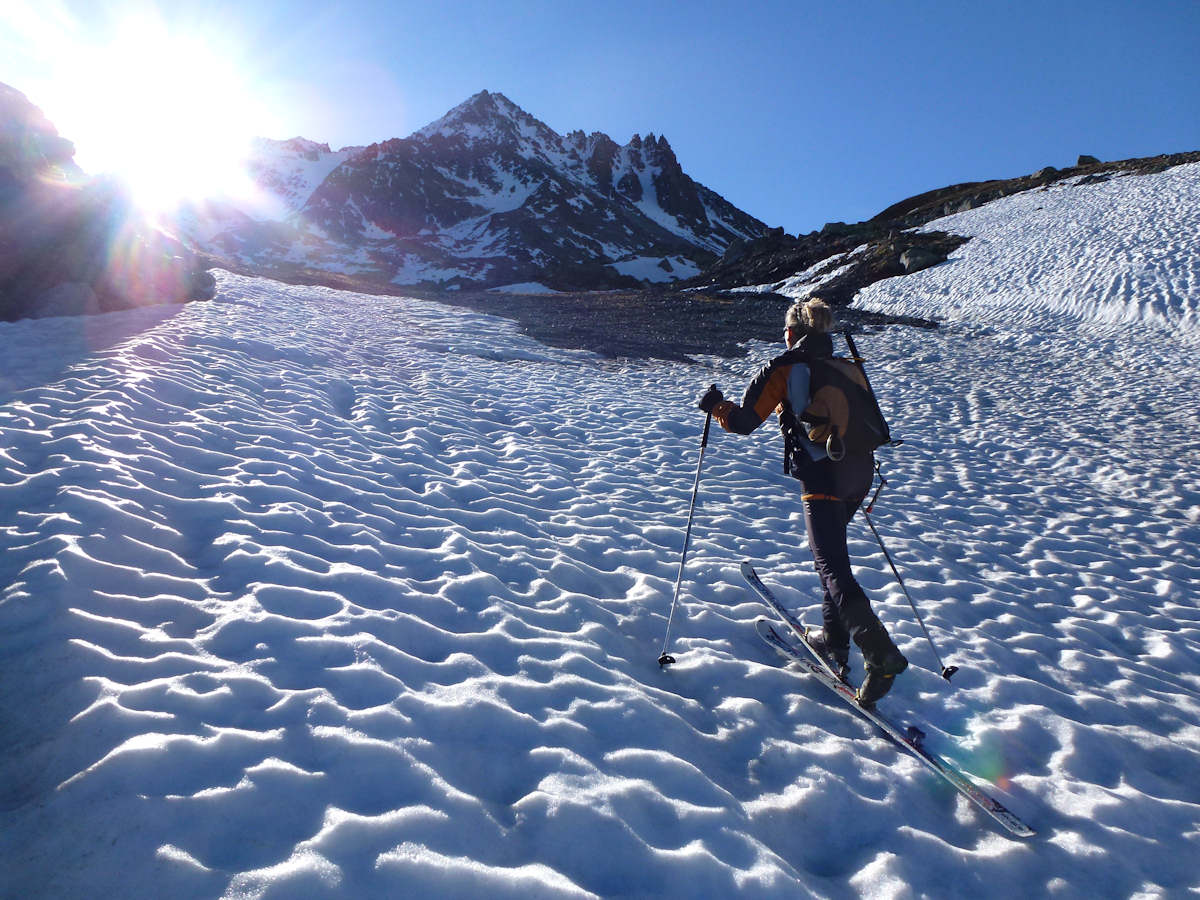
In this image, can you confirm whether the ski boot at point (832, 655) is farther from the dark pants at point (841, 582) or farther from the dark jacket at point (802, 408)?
the dark jacket at point (802, 408)

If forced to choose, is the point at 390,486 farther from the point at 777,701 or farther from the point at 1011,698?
the point at 1011,698

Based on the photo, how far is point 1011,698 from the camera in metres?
5.04

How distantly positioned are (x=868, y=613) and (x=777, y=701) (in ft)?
3.70

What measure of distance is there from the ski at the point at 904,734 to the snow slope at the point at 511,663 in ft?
0.36

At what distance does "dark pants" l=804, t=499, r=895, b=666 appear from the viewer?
4184mm

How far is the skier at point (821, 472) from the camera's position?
14.2 feet

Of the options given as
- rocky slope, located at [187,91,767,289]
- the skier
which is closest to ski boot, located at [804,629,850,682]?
the skier

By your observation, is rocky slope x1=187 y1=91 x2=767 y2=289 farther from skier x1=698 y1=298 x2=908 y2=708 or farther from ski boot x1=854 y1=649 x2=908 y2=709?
ski boot x1=854 y1=649 x2=908 y2=709

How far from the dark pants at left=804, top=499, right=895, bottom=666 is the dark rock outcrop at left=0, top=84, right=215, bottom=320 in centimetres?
1651

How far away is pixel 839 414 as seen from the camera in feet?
14.6

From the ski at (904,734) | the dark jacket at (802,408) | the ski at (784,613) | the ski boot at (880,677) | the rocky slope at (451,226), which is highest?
the rocky slope at (451,226)

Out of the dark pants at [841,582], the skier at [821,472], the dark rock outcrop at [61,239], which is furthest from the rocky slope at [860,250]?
the dark pants at [841,582]

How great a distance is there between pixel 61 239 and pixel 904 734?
2072cm

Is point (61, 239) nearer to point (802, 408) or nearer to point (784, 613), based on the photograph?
point (802, 408)
